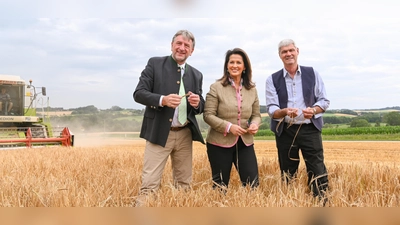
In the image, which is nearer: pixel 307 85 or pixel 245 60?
pixel 245 60

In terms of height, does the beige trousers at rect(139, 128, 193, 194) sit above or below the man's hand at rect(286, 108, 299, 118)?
below

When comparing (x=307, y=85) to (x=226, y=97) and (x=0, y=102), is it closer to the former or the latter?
(x=226, y=97)

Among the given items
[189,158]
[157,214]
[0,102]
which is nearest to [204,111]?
[189,158]

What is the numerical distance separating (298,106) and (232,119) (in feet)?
2.41

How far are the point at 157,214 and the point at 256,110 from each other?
7.89 feet

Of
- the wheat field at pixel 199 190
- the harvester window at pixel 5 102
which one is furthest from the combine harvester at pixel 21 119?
the wheat field at pixel 199 190

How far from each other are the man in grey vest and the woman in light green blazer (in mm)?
343

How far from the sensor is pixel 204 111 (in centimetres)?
319

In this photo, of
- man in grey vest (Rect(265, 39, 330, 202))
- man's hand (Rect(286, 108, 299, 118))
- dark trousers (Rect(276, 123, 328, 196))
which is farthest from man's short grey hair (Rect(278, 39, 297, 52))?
dark trousers (Rect(276, 123, 328, 196))

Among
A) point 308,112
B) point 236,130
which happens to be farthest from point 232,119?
point 308,112

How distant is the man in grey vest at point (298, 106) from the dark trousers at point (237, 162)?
39 cm

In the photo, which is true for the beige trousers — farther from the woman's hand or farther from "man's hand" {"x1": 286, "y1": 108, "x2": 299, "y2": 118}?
"man's hand" {"x1": 286, "y1": 108, "x2": 299, "y2": 118}

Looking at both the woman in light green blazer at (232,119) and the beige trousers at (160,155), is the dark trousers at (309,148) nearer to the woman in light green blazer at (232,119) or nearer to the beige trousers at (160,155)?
the woman in light green blazer at (232,119)

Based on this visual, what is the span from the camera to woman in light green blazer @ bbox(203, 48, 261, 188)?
123 inches
